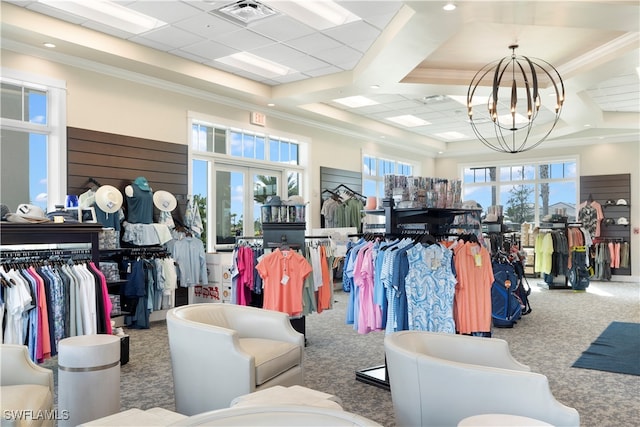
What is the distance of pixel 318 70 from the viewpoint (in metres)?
7.36

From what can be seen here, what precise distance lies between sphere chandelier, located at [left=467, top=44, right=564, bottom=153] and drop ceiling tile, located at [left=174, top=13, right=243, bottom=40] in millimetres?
2930

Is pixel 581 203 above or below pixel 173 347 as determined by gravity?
above

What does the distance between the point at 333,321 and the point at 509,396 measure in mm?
4571

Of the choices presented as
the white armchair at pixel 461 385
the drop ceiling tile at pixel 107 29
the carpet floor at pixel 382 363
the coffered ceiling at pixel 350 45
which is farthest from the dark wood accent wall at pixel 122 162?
the white armchair at pixel 461 385

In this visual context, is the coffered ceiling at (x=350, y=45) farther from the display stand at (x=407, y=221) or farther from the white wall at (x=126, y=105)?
the display stand at (x=407, y=221)

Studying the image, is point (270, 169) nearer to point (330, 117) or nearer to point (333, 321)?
point (330, 117)

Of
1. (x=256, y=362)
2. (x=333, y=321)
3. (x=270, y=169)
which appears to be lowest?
(x=333, y=321)

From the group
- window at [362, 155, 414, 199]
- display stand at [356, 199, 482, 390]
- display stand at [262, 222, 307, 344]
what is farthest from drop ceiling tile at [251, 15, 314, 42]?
window at [362, 155, 414, 199]

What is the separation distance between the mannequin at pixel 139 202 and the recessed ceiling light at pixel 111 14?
1.87 metres

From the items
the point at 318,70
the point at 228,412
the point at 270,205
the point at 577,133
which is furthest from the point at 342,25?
the point at 577,133

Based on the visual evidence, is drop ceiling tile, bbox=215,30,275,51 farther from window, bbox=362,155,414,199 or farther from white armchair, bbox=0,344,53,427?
window, bbox=362,155,414,199

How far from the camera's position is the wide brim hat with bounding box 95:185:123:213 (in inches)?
232

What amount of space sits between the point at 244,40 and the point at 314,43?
2.82 feet

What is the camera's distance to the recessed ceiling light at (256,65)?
6.92 m
